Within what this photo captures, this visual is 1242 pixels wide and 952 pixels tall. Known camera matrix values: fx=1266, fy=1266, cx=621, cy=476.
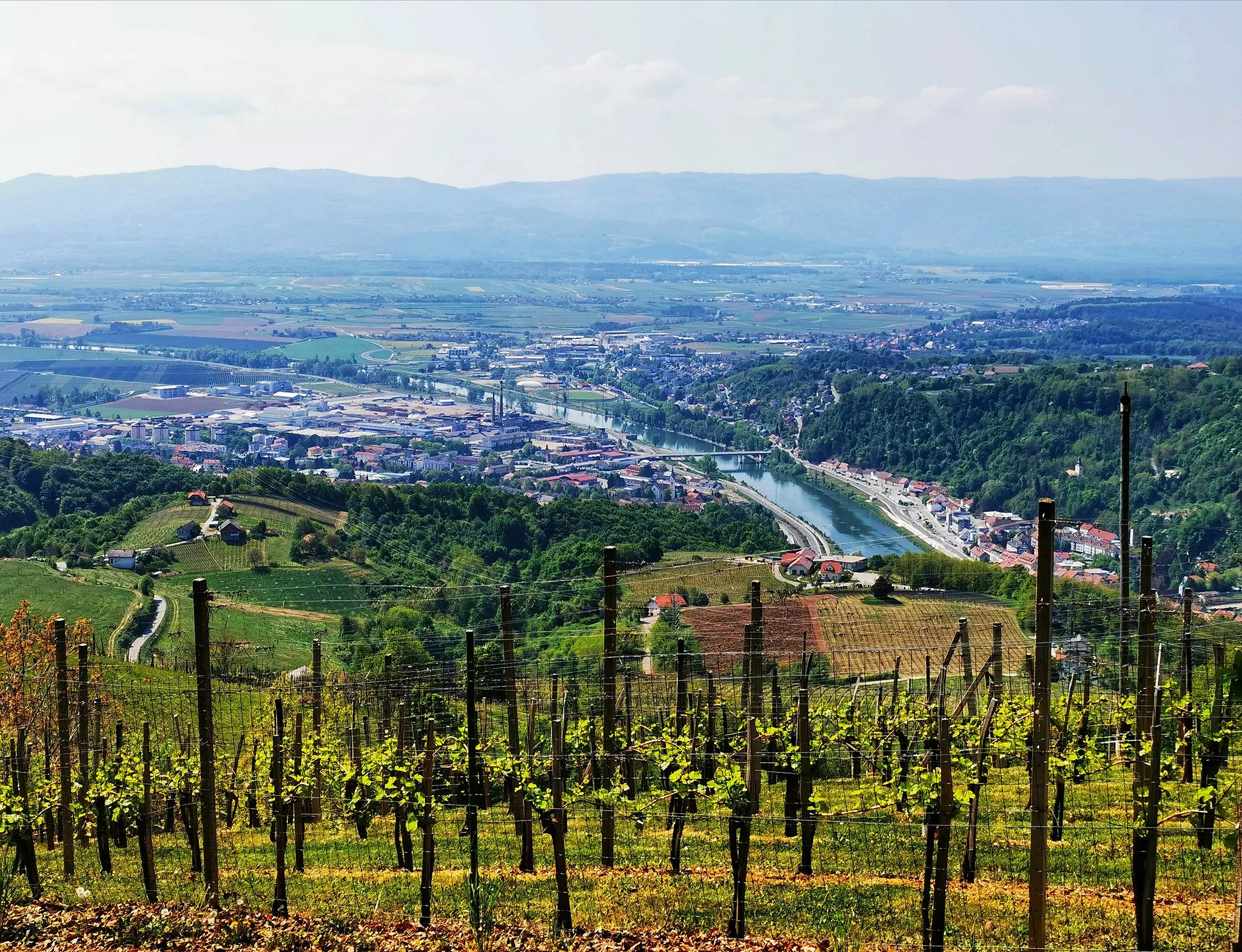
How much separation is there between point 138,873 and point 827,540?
127 feet

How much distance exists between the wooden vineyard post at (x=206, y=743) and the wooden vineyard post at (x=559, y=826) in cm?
178

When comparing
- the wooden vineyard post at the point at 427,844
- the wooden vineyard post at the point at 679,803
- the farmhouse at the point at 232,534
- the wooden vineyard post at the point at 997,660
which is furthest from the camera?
the farmhouse at the point at 232,534

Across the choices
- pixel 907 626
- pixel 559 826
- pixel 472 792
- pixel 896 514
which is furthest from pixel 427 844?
pixel 896 514

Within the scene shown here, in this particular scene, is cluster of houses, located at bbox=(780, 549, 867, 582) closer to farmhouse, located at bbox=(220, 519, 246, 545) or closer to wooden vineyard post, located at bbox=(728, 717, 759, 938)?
farmhouse, located at bbox=(220, 519, 246, 545)

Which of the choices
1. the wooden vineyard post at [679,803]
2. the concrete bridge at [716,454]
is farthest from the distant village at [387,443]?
the wooden vineyard post at [679,803]

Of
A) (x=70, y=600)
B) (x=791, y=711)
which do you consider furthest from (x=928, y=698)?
Result: (x=70, y=600)

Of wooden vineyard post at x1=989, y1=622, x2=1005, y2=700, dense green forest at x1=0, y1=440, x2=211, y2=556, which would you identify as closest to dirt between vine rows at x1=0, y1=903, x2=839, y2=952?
wooden vineyard post at x1=989, y1=622, x2=1005, y2=700

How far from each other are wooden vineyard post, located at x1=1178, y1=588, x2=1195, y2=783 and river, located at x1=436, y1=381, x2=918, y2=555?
33.3 metres

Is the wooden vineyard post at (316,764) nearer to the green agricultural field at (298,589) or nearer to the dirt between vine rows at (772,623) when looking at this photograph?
the dirt between vine rows at (772,623)

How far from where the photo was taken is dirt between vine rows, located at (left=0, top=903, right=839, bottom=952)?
5.95 metres

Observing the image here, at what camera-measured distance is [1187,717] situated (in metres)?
9.09

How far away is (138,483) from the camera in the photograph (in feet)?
142

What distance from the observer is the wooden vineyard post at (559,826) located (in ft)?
20.3

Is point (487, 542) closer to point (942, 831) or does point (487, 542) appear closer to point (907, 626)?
point (907, 626)
